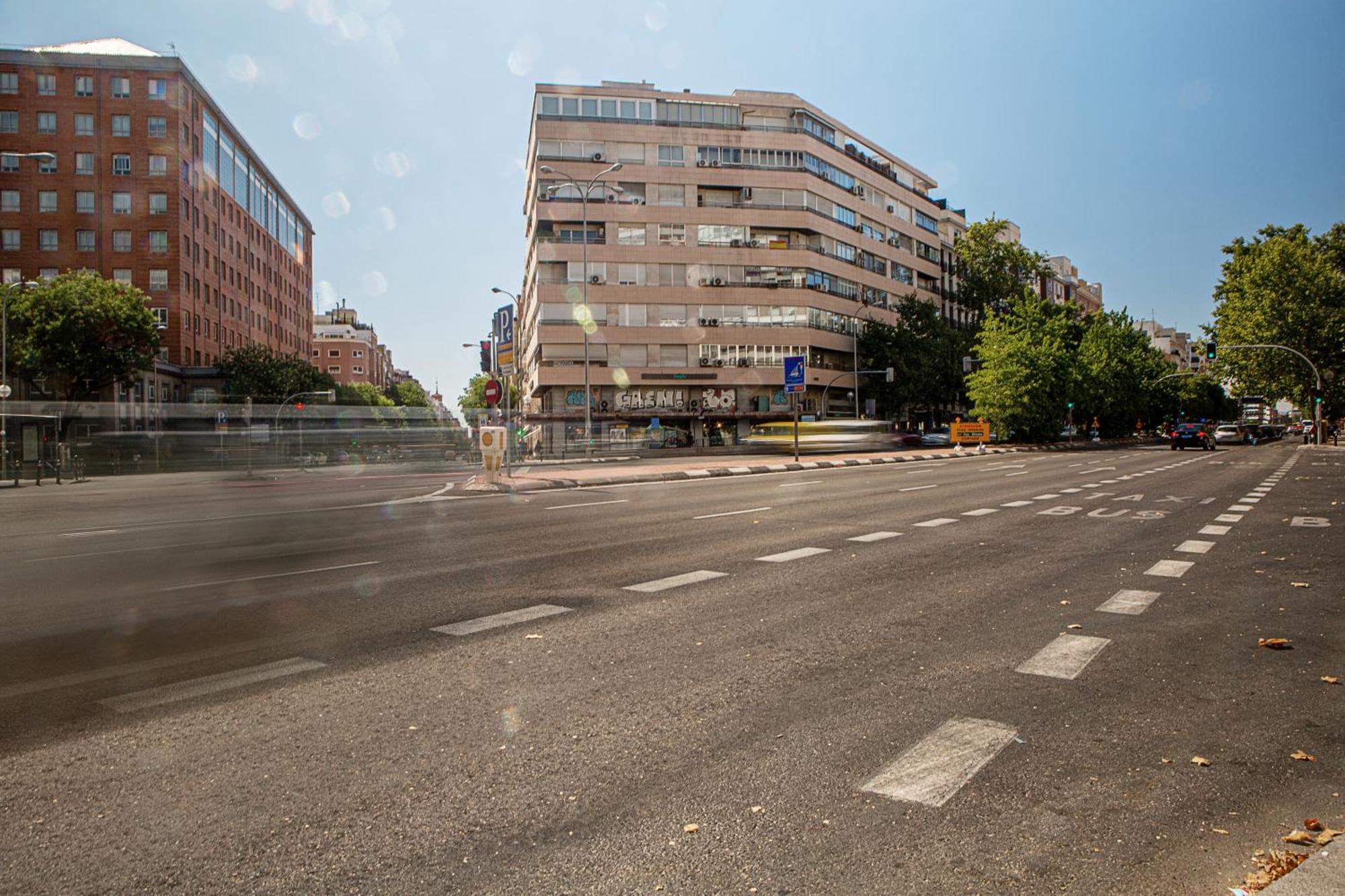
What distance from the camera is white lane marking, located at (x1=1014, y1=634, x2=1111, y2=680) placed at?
4.75 meters

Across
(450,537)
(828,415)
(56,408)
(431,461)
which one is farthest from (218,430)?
(828,415)

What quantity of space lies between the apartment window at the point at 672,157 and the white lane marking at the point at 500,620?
61.6m

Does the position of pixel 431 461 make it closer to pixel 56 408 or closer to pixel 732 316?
pixel 56 408

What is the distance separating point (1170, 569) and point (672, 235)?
58.3 meters

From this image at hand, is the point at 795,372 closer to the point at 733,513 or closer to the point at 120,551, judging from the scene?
the point at 733,513

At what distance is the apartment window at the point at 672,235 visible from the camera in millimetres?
63531

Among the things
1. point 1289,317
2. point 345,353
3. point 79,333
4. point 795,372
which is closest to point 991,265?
point 1289,317

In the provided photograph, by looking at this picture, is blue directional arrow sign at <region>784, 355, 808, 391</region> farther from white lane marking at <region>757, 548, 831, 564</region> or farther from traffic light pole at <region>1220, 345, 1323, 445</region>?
traffic light pole at <region>1220, 345, 1323, 445</region>

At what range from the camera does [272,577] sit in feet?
26.8

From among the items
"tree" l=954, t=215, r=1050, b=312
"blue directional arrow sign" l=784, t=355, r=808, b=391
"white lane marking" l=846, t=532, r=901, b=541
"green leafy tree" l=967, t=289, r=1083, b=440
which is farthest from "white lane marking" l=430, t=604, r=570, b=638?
"tree" l=954, t=215, r=1050, b=312

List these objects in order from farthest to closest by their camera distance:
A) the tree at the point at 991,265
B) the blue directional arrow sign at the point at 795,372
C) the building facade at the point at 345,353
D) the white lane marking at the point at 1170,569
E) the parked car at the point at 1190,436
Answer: the building facade at the point at 345,353 → the tree at the point at 991,265 → the parked car at the point at 1190,436 → the blue directional arrow sign at the point at 795,372 → the white lane marking at the point at 1170,569

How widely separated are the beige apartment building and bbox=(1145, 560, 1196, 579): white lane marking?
5077 cm

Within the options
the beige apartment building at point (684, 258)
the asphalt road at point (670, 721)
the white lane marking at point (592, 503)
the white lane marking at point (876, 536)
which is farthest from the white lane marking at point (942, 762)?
the beige apartment building at point (684, 258)

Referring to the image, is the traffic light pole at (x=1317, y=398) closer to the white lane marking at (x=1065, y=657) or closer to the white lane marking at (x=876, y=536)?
the white lane marking at (x=876, y=536)
